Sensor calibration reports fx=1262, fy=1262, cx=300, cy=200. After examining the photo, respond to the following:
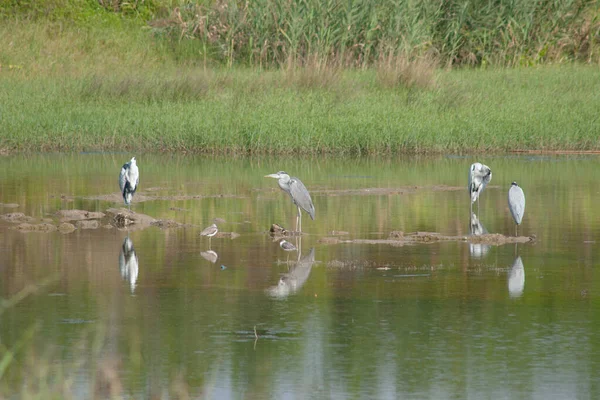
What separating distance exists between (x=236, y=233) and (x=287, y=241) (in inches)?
25.1

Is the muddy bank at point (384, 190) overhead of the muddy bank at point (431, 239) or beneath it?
overhead

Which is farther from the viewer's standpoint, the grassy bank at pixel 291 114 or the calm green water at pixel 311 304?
the grassy bank at pixel 291 114

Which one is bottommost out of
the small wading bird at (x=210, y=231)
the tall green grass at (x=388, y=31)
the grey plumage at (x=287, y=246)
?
the grey plumage at (x=287, y=246)

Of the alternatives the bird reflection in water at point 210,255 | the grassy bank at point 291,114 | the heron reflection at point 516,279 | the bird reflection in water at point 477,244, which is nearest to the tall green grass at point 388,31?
the grassy bank at point 291,114

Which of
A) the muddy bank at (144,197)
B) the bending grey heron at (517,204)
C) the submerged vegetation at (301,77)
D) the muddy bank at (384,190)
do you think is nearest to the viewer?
the bending grey heron at (517,204)

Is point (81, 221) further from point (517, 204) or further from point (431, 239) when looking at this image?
point (517, 204)

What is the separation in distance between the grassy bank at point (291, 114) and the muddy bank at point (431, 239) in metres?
8.24

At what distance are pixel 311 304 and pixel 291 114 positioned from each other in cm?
1234

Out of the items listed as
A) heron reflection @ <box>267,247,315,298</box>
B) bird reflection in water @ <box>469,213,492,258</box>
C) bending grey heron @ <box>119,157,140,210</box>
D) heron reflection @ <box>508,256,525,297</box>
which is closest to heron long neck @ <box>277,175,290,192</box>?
bending grey heron @ <box>119,157,140,210</box>

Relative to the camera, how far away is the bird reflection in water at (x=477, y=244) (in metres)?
10.8

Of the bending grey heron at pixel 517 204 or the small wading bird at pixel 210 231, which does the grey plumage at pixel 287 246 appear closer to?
the small wading bird at pixel 210 231

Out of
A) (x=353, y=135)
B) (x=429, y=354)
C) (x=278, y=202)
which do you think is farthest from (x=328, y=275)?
(x=353, y=135)

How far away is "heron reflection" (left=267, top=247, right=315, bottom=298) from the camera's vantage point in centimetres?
905

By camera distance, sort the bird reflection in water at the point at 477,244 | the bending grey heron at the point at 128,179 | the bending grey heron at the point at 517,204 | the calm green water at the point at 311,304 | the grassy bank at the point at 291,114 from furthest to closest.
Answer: the grassy bank at the point at 291,114 < the bending grey heron at the point at 128,179 < the bending grey heron at the point at 517,204 < the bird reflection in water at the point at 477,244 < the calm green water at the point at 311,304
